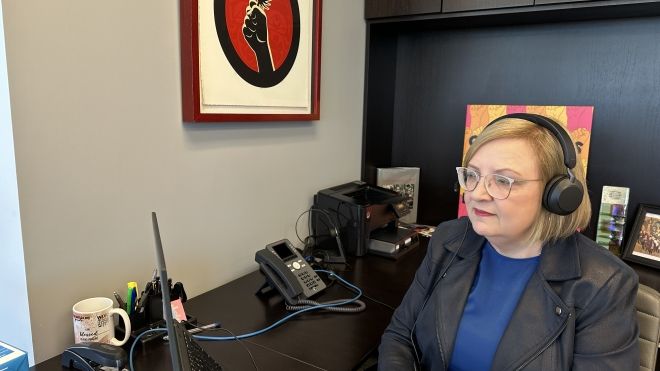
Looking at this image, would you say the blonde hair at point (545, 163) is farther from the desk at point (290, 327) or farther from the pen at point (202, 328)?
the pen at point (202, 328)

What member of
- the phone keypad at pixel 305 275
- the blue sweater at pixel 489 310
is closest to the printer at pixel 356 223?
the phone keypad at pixel 305 275

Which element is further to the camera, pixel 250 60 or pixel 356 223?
pixel 356 223

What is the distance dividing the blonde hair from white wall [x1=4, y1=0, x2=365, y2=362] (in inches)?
34.6

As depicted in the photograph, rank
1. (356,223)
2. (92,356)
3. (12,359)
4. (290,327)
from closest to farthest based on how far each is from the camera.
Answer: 1. (12,359)
2. (92,356)
3. (290,327)
4. (356,223)

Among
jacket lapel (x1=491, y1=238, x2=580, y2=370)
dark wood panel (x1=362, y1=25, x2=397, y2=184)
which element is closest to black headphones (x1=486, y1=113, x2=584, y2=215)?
jacket lapel (x1=491, y1=238, x2=580, y2=370)

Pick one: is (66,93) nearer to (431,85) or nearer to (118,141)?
(118,141)

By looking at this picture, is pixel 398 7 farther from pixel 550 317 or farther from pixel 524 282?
pixel 550 317

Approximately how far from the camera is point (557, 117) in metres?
2.13

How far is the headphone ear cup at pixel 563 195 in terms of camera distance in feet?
3.36

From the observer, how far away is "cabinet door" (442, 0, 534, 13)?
6.22 feet

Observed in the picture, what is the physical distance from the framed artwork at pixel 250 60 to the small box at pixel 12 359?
75 cm

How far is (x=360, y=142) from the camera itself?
2.38m

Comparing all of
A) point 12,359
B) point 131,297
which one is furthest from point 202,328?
point 12,359

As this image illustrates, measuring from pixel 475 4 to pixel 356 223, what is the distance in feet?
3.58
